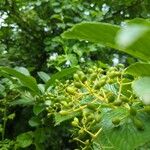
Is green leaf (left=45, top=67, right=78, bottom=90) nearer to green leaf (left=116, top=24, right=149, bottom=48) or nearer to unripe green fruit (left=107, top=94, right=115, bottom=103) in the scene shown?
unripe green fruit (left=107, top=94, right=115, bottom=103)

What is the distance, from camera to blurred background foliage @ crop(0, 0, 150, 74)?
2848 mm

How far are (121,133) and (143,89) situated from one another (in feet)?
0.77

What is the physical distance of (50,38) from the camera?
2904 millimetres

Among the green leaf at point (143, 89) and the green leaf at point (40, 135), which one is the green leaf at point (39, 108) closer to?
the green leaf at point (40, 135)

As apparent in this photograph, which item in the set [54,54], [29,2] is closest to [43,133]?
[54,54]

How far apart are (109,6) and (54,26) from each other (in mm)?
387

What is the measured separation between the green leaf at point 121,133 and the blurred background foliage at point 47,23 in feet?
5.71

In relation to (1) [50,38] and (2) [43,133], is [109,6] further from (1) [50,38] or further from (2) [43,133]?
(2) [43,133]

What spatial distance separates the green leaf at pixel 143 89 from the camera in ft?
2.29

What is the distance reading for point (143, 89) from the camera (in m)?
0.74

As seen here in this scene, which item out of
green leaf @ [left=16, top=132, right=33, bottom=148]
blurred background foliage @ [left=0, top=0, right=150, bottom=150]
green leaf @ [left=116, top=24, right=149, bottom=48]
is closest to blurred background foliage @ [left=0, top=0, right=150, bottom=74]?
blurred background foliage @ [left=0, top=0, right=150, bottom=150]

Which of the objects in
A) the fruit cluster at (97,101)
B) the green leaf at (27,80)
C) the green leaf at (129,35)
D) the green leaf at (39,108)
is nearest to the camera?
the green leaf at (129,35)

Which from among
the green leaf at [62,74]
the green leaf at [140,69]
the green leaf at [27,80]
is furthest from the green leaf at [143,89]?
the green leaf at [27,80]

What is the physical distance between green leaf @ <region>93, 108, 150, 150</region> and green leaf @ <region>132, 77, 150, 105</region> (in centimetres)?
16
